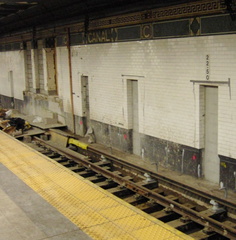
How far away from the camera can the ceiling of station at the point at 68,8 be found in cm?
1010

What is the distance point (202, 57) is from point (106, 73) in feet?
14.7

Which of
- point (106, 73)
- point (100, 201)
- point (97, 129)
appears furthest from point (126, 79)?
point (100, 201)

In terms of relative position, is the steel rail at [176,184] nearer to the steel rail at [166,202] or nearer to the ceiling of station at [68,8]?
the steel rail at [166,202]

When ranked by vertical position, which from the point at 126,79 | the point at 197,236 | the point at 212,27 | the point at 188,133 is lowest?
the point at 197,236

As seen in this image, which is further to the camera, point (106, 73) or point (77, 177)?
point (106, 73)

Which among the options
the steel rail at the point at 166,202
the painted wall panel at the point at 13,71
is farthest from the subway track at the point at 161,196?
the painted wall panel at the point at 13,71

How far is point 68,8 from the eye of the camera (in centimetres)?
1183

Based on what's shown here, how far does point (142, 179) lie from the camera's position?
10.0 metres

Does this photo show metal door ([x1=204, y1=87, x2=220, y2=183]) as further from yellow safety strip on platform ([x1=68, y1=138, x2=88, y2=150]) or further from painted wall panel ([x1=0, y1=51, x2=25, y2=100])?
painted wall panel ([x1=0, y1=51, x2=25, y2=100])

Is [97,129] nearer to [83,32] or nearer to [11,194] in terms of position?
[83,32]

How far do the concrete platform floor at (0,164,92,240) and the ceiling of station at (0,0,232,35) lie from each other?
16.9ft

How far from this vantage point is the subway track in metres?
7.23

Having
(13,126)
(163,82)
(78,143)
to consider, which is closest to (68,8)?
(163,82)

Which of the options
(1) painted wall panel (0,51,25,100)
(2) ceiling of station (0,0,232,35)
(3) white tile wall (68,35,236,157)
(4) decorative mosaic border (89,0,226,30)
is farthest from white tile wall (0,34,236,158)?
(1) painted wall panel (0,51,25,100)
